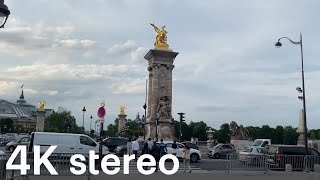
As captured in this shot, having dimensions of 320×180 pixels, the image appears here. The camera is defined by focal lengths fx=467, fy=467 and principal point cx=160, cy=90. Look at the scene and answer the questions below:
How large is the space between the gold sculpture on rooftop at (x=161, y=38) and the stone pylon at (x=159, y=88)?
6.30 ft

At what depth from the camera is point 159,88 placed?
6278cm

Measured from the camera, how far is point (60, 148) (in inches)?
1120

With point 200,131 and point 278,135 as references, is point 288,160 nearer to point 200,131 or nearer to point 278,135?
point 278,135

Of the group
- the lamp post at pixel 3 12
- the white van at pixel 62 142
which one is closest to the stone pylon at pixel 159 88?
the white van at pixel 62 142

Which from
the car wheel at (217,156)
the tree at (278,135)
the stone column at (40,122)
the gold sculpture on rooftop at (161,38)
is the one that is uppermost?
the gold sculpture on rooftop at (161,38)

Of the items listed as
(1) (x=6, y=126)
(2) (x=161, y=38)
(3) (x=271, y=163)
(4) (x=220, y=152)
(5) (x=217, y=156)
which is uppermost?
(2) (x=161, y=38)

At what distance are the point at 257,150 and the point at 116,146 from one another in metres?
12.2

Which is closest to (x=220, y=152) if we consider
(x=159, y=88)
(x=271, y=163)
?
(x=271, y=163)

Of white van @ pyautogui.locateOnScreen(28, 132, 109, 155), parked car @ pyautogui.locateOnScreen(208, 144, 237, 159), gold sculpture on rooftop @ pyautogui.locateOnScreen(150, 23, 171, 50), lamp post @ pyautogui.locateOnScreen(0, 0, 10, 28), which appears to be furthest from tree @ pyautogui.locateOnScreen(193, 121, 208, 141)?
lamp post @ pyautogui.locateOnScreen(0, 0, 10, 28)

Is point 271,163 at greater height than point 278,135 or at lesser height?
lesser

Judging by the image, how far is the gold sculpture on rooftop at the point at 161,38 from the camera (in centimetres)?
6490

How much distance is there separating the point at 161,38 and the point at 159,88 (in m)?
7.75

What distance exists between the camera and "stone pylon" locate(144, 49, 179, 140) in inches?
2389

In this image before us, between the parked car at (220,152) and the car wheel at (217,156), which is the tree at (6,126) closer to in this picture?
the parked car at (220,152)
